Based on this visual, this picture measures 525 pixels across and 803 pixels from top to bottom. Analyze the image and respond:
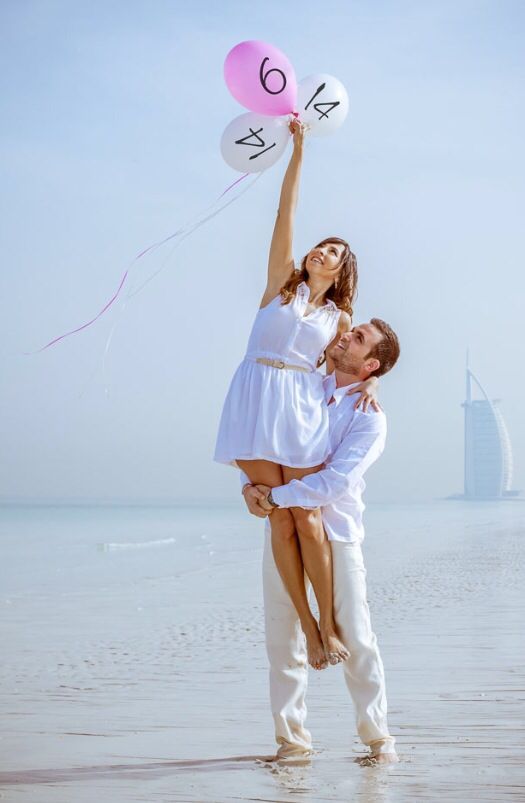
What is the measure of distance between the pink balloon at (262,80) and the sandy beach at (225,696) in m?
2.60

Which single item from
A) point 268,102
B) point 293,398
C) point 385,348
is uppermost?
point 268,102

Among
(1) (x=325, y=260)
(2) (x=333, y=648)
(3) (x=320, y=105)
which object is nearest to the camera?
(2) (x=333, y=648)

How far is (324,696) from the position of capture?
5.23 meters

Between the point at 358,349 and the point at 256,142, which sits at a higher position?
the point at 256,142

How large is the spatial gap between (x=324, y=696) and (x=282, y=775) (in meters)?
1.65

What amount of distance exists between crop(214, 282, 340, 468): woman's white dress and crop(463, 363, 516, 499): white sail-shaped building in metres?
96.5

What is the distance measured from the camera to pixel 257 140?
4266 millimetres

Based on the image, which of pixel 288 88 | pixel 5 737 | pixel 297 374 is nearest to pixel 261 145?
pixel 288 88

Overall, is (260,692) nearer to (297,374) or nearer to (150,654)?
(150,654)

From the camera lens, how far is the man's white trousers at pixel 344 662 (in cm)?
373

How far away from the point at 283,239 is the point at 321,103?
0.74m

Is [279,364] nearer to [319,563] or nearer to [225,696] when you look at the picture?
[319,563]

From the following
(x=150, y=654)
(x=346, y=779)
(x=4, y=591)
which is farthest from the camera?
(x=4, y=591)

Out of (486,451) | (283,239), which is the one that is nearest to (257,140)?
(283,239)
